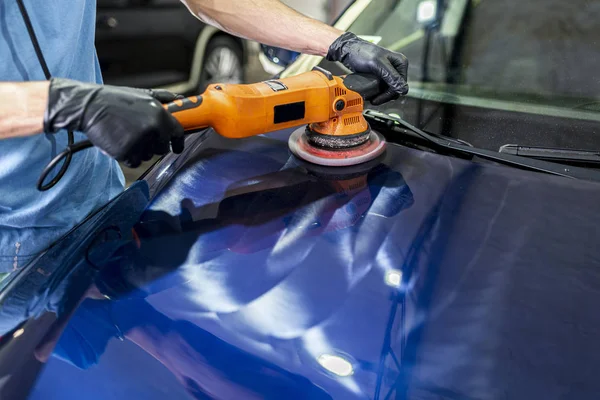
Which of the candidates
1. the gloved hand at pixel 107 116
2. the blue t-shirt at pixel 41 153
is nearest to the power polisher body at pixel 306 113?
the gloved hand at pixel 107 116

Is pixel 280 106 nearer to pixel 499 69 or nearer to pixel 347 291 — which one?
pixel 347 291

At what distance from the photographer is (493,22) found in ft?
4.30

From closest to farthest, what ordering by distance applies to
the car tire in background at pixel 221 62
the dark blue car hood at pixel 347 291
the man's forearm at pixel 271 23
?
the dark blue car hood at pixel 347 291
the man's forearm at pixel 271 23
the car tire in background at pixel 221 62

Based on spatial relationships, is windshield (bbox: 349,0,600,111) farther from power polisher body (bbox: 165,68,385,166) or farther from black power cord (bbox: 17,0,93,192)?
black power cord (bbox: 17,0,93,192)

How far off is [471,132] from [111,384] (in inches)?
35.2

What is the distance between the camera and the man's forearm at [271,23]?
1325 mm

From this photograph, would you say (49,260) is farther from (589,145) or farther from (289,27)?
(589,145)

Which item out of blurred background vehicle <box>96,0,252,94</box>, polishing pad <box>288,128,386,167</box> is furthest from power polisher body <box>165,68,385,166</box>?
blurred background vehicle <box>96,0,252,94</box>

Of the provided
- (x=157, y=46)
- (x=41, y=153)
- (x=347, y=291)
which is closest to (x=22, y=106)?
(x=41, y=153)

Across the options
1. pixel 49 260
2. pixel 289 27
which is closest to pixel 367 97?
pixel 289 27

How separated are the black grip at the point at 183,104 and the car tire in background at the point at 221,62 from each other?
9.27ft

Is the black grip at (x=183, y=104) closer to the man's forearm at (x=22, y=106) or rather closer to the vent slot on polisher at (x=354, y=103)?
the man's forearm at (x=22, y=106)

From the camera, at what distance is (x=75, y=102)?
0.75 meters

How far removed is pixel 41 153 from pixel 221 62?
3.04m
